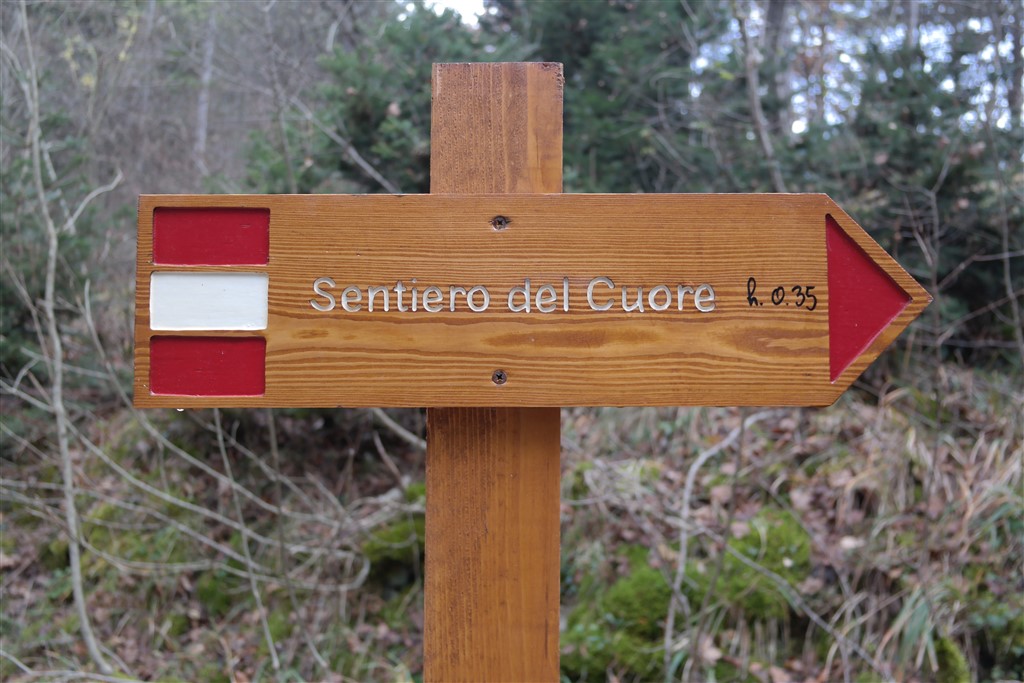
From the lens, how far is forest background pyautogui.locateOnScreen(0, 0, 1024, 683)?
311 cm

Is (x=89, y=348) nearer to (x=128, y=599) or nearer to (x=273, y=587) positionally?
(x=128, y=599)

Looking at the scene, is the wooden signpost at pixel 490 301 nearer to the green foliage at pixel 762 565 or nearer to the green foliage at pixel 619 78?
the green foliage at pixel 762 565

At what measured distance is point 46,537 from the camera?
424cm

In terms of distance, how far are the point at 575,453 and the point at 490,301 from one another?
2939mm

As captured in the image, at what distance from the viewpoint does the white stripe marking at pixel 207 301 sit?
1193 mm

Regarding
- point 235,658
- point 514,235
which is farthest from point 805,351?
point 235,658

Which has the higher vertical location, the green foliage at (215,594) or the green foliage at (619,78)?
the green foliage at (619,78)

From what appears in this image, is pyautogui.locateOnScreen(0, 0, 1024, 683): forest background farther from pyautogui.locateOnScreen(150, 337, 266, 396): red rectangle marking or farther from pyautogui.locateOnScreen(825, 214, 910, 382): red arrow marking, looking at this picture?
pyautogui.locateOnScreen(150, 337, 266, 396): red rectangle marking

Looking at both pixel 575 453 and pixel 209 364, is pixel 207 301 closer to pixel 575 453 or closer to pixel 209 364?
pixel 209 364

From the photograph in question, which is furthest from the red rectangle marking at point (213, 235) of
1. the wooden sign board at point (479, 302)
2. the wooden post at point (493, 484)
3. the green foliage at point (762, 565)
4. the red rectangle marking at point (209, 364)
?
the green foliage at point (762, 565)

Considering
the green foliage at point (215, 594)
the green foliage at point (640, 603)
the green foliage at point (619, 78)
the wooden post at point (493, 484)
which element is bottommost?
the green foliage at point (215, 594)

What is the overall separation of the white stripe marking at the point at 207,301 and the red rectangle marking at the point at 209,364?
0.02 metres

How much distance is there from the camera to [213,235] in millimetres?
1210

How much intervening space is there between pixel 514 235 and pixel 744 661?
2.52 meters
